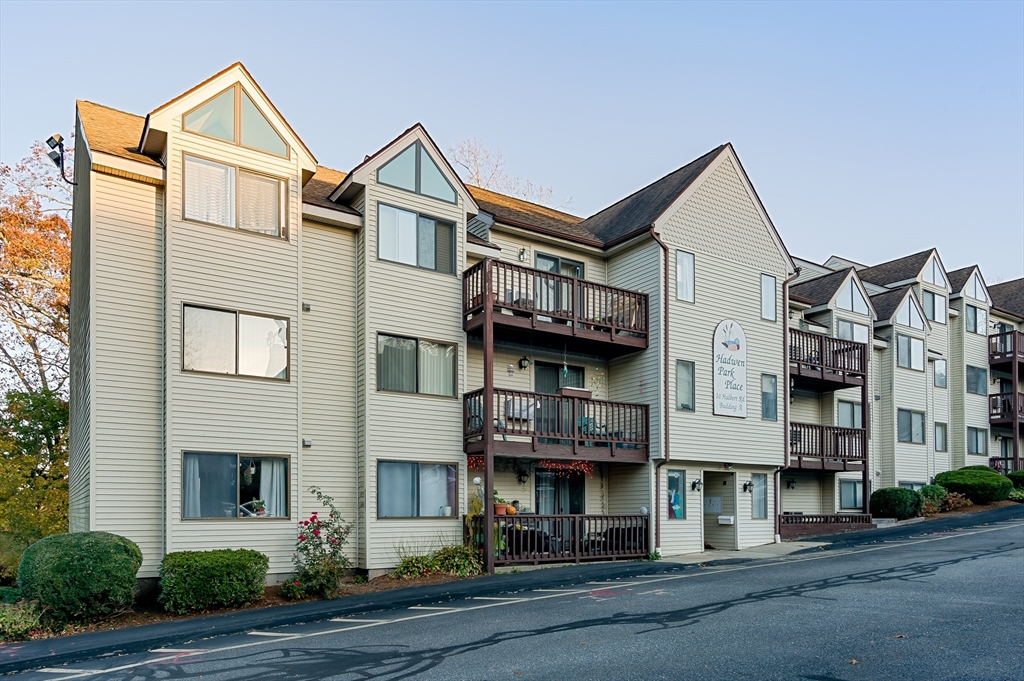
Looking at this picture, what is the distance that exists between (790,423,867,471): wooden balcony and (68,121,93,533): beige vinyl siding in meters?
19.2

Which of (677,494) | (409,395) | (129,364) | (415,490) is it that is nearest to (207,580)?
(129,364)

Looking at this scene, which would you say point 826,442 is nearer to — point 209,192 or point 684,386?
point 684,386

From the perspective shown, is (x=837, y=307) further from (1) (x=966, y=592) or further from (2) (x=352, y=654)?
(2) (x=352, y=654)

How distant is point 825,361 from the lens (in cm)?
2772

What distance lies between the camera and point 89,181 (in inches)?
648

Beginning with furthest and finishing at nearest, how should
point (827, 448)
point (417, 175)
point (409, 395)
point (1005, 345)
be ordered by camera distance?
point (1005, 345) < point (827, 448) < point (417, 175) < point (409, 395)

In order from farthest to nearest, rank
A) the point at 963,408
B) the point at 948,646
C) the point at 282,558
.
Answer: the point at 963,408 → the point at 282,558 → the point at 948,646

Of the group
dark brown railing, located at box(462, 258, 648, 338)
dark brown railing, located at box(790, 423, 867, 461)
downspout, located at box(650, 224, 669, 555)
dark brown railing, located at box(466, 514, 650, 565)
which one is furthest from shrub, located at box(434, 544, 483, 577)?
dark brown railing, located at box(790, 423, 867, 461)

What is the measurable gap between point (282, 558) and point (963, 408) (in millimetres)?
32469

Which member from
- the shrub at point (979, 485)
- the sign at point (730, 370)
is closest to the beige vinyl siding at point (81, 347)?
the sign at point (730, 370)

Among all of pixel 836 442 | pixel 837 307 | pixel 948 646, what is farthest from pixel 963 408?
pixel 948 646

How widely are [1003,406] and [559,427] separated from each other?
28991 mm

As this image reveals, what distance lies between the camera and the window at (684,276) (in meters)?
23.0

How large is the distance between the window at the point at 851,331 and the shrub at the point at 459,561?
1853 cm
